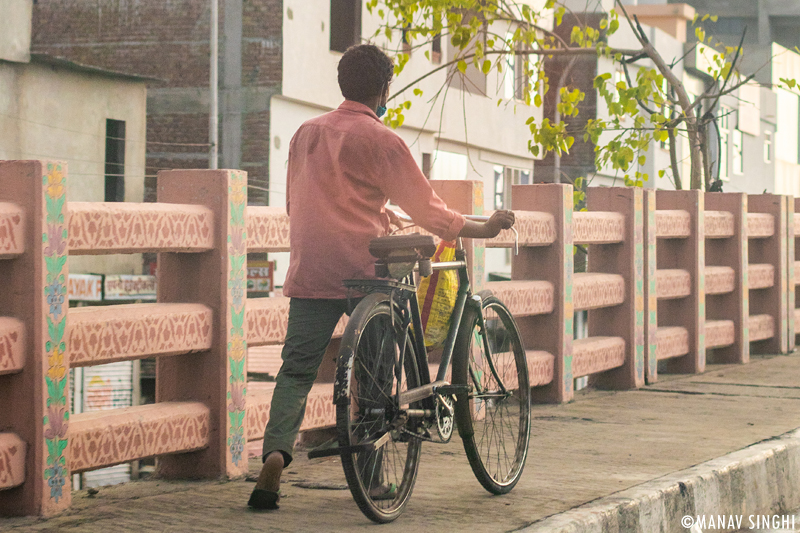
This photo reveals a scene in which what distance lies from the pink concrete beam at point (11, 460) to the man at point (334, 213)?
0.86 metres

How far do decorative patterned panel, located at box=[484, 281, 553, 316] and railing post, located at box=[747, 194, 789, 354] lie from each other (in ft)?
14.4

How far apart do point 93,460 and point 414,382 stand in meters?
1.32

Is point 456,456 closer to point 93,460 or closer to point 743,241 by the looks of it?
point 93,460

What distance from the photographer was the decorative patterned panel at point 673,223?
30.5 ft

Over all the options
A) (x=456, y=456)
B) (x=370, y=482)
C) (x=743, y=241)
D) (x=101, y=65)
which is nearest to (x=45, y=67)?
(x=101, y=65)

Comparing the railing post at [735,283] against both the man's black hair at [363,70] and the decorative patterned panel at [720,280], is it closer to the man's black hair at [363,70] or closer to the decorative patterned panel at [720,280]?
the decorative patterned panel at [720,280]

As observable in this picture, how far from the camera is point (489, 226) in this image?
15.4 ft

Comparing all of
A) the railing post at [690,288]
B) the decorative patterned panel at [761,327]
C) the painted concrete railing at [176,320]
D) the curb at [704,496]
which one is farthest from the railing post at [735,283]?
the curb at [704,496]

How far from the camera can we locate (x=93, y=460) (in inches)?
185

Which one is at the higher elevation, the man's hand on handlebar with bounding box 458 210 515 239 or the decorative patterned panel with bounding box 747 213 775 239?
the decorative patterned panel with bounding box 747 213 775 239

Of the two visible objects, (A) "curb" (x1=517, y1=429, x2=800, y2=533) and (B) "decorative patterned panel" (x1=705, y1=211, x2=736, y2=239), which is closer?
(A) "curb" (x1=517, y1=429, x2=800, y2=533)

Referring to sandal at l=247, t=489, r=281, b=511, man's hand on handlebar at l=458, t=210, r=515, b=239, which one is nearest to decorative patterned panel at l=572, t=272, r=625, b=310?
man's hand on handlebar at l=458, t=210, r=515, b=239

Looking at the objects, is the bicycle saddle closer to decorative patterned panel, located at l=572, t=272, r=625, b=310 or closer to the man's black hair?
the man's black hair

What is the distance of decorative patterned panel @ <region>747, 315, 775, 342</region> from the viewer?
1098 centimetres
